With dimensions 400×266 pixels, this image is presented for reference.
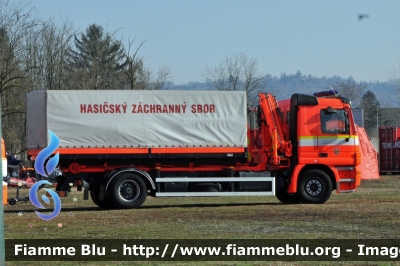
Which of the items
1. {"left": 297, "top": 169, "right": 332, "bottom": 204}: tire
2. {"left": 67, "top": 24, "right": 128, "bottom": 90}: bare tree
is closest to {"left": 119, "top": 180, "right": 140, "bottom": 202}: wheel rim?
{"left": 297, "top": 169, "right": 332, "bottom": 204}: tire

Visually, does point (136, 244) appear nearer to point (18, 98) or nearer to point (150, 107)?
point (150, 107)

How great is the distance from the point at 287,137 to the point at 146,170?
4370 mm

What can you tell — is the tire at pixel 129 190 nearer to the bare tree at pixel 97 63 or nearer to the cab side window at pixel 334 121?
the cab side window at pixel 334 121

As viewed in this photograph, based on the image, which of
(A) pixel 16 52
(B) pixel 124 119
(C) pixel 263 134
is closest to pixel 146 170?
(B) pixel 124 119

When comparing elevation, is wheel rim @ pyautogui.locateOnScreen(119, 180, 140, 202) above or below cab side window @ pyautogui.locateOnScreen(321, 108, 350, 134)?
below

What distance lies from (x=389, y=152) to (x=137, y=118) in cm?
3066

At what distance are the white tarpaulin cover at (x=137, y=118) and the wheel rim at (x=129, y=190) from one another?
3.61ft

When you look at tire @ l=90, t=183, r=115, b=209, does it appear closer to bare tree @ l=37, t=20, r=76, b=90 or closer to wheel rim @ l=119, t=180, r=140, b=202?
wheel rim @ l=119, t=180, r=140, b=202

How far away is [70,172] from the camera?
21.5 m

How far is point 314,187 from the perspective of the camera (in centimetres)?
2262

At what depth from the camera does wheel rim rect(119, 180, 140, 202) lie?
21453 millimetres

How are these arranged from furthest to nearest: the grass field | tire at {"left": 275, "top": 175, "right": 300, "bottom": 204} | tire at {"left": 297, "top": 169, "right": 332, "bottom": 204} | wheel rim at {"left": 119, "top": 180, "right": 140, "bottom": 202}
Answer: tire at {"left": 275, "top": 175, "right": 300, "bottom": 204}, tire at {"left": 297, "top": 169, "right": 332, "bottom": 204}, wheel rim at {"left": 119, "top": 180, "right": 140, "bottom": 202}, the grass field

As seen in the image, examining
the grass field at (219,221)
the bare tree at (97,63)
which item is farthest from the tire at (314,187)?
the bare tree at (97,63)

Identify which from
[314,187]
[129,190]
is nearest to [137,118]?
[129,190]
